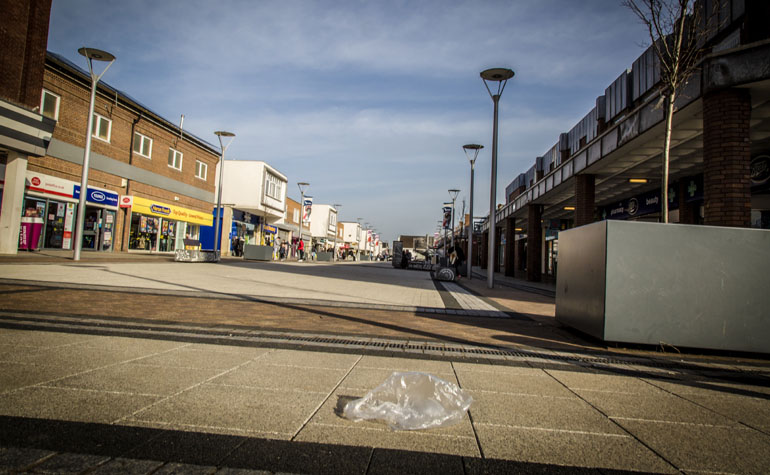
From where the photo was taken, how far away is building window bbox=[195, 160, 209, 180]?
33356 millimetres

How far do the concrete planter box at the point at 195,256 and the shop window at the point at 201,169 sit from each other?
12.8m

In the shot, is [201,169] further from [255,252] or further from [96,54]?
[96,54]

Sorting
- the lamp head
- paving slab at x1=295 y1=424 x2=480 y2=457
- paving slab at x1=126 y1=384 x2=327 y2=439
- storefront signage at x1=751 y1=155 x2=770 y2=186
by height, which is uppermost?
the lamp head

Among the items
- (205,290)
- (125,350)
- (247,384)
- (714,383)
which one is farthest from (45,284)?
(714,383)

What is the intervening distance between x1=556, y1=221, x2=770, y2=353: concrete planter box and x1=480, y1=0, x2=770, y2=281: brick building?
3.10 m

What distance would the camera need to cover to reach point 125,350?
14.0 feet

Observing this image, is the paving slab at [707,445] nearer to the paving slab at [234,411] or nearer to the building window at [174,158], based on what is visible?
the paving slab at [234,411]

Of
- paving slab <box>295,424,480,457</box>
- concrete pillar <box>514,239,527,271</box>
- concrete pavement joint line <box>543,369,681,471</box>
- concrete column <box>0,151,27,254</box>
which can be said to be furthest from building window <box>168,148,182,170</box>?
paving slab <box>295,424,480,457</box>

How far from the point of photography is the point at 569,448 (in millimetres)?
2461

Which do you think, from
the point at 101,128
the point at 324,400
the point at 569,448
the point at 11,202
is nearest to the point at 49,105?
the point at 101,128

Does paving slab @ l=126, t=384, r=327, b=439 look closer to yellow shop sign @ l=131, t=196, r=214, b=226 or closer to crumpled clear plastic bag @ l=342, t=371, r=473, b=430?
crumpled clear plastic bag @ l=342, t=371, r=473, b=430

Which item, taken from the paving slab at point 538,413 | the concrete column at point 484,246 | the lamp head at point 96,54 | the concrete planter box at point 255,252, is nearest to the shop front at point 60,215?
the lamp head at point 96,54

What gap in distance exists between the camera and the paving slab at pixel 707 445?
232 cm

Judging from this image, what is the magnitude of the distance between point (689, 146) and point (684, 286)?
352 inches
